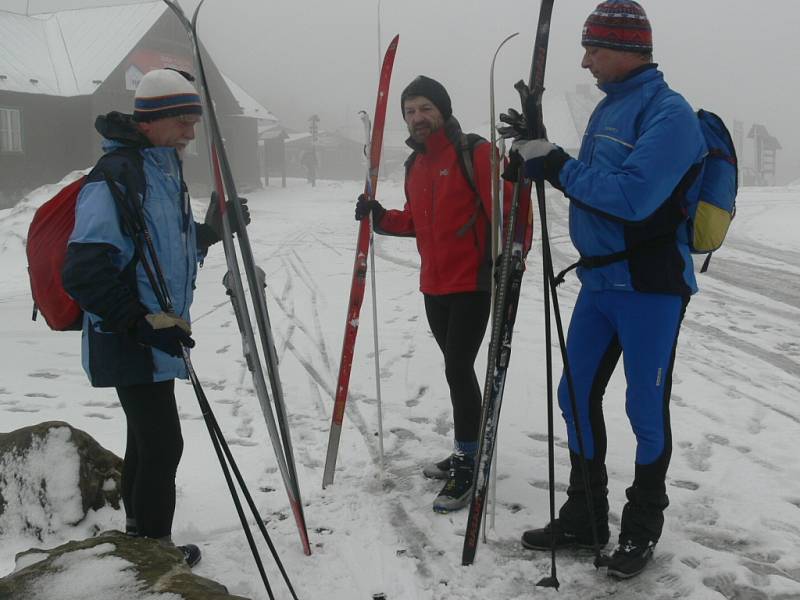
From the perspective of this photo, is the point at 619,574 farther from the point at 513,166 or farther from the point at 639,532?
the point at 513,166

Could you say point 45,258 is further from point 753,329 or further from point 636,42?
point 753,329

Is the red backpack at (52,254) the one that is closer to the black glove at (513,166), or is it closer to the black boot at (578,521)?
the black glove at (513,166)

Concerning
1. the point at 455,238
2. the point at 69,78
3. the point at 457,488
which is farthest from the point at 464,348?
the point at 69,78

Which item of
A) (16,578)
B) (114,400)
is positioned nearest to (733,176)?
(16,578)

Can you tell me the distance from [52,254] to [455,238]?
1763 millimetres

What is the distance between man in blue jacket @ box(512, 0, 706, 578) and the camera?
2.34 metres

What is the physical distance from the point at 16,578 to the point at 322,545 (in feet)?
4.14

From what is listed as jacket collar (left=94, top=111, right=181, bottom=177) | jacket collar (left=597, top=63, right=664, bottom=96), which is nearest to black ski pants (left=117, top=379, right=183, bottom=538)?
jacket collar (left=94, top=111, right=181, bottom=177)

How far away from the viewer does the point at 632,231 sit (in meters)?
2.51

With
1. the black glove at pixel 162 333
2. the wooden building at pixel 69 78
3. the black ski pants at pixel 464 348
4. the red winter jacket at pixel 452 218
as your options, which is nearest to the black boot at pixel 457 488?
the black ski pants at pixel 464 348

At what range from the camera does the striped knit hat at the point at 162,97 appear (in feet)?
7.98

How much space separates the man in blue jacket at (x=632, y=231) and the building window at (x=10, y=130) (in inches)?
934

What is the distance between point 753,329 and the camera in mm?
6867

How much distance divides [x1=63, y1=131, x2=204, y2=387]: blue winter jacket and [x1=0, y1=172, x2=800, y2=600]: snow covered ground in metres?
0.79
